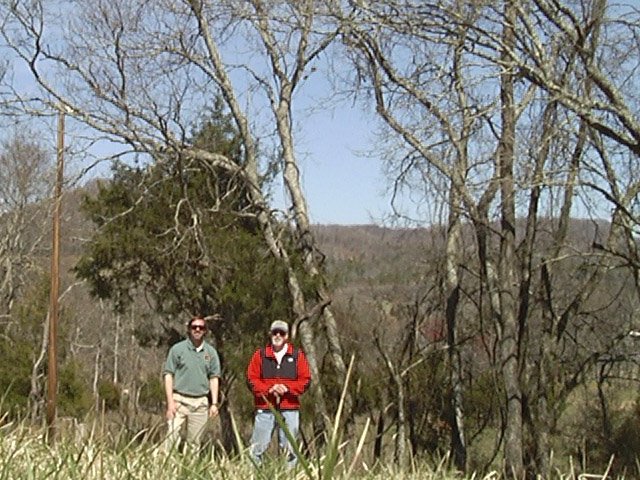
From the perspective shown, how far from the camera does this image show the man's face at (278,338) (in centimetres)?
845

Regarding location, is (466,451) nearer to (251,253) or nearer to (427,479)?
(251,253)


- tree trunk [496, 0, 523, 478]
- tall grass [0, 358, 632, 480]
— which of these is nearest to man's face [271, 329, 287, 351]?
tall grass [0, 358, 632, 480]

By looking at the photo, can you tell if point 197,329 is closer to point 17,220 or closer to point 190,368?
point 190,368

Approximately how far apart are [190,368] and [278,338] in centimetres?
88

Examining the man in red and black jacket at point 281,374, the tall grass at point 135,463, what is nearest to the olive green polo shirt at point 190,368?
the man in red and black jacket at point 281,374

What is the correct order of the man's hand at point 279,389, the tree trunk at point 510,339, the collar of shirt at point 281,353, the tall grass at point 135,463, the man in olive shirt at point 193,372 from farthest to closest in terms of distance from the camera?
the tree trunk at point 510,339 → the man in olive shirt at point 193,372 → the collar of shirt at point 281,353 → the man's hand at point 279,389 → the tall grass at point 135,463

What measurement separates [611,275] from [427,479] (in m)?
12.8

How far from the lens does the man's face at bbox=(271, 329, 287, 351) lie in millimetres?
8445

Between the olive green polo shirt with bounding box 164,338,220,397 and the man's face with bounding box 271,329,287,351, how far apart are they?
660 mm

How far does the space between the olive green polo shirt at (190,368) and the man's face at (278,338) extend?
0.66m

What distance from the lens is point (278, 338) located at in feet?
27.7

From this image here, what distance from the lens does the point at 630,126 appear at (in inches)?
367

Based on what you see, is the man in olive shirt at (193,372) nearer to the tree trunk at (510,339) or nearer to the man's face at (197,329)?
the man's face at (197,329)

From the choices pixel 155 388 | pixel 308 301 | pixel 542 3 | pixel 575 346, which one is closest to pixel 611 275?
pixel 575 346
